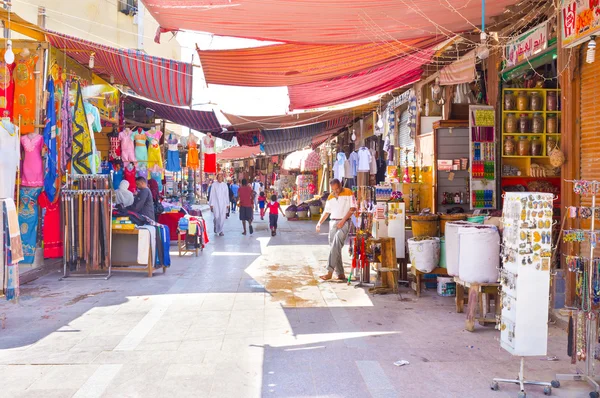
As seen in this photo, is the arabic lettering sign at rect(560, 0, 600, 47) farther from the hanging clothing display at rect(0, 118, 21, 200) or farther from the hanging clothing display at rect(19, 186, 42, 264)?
the hanging clothing display at rect(19, 186, 42, 264)

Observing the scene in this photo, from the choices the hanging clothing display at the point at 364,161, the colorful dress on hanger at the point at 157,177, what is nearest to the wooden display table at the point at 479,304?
the hanging clothing display at the point at 364,161

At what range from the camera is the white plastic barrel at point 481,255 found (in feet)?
18.3

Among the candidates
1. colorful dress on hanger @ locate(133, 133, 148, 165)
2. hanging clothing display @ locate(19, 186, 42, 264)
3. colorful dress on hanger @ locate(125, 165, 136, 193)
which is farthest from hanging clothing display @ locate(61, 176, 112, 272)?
colorful dress on hanger @ locate(133, 133, 148, 165)

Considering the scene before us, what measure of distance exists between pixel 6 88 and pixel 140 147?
4.34 m

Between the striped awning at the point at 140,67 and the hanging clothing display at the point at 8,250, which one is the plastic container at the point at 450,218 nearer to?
the striped awning at the point at 140,67

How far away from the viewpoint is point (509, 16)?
7.32 meters

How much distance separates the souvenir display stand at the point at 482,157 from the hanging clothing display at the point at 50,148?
6.45 metres

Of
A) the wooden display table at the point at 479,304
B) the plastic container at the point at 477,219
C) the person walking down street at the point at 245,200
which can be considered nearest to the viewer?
the wooden display table at the point at 479,304

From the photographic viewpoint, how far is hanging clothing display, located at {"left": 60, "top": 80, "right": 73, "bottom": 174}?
8703 mm

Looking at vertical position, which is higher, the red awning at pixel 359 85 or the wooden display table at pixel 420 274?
the red awning at pixel 359 85

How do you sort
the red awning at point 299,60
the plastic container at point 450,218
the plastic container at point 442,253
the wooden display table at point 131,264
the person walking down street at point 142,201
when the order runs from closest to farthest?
the plastic container at point 442,253
the plastic container at point 450,218
the red awning at point 299,60
the wooden display table at point 131,264
the person walking down street at point 142,201

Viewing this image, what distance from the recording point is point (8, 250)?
5602mm

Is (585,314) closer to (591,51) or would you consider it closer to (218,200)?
(591,51)

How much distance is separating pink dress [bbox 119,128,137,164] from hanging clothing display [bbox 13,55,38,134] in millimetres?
3681
